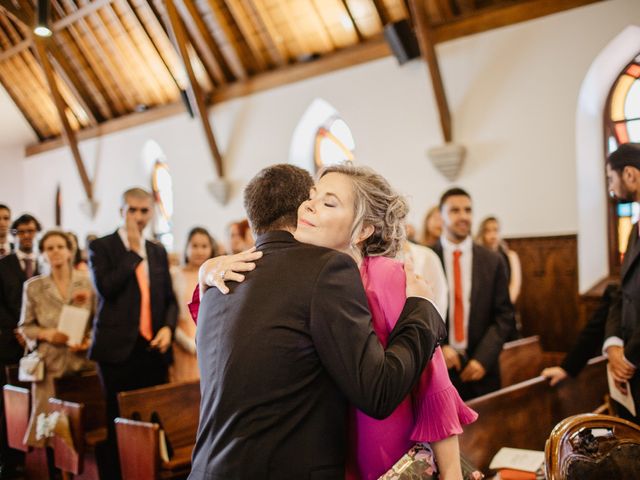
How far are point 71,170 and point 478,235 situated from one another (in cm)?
966

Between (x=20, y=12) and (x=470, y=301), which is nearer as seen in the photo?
(x=470, y=301)

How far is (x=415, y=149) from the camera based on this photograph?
296 inches

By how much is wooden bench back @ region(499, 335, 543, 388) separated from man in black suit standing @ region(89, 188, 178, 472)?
6.44ft

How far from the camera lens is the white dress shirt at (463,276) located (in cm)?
339

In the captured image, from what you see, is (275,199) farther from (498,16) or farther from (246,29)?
(246,29)

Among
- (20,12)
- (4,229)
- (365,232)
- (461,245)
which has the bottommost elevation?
(461,245)

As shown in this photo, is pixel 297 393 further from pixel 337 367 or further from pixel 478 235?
pixel 478 235

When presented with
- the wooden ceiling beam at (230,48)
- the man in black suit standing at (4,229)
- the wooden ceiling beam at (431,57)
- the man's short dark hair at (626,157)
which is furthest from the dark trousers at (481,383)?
the wooden ceiling beam at (230,48)

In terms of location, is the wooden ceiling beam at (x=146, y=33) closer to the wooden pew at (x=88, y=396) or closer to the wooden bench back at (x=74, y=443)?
the wooden pew at (x=88, y=396)

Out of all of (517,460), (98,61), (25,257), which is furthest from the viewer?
(98,61)

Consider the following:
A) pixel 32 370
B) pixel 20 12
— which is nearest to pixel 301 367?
pixel 32 370

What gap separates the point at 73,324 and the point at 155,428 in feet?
6.27

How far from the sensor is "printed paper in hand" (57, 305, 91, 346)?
4.21m

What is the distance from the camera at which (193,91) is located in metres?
9.17
